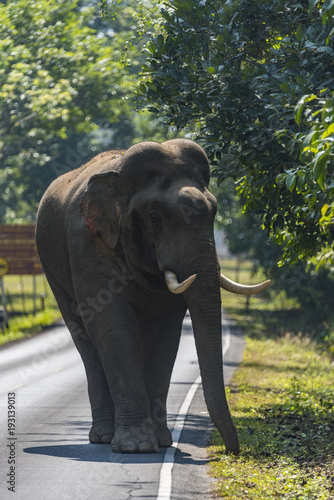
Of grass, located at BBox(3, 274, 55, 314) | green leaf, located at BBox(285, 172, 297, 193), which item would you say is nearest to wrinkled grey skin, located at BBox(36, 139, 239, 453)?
green leaf, located at BBox(285, 172, 297, 193)

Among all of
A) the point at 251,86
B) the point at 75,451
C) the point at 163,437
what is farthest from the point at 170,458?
the point at 251,86

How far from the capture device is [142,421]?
9.62 m

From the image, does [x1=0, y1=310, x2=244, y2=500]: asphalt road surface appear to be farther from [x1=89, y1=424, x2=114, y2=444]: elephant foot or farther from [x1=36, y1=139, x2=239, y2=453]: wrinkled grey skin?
[x1=36, y1=139, x2=239, y2=453]: wrinkled grey skin

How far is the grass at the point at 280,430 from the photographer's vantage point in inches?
329

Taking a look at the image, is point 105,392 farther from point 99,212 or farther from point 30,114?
point 30,114

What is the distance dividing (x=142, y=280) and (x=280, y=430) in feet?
10.6

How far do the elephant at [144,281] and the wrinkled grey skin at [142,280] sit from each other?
1cm

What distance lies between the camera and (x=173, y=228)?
931 cm

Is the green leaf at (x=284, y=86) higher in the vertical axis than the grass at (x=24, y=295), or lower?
higher

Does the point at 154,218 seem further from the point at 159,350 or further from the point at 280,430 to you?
the point at 280,430

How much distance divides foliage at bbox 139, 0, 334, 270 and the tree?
50.1ft

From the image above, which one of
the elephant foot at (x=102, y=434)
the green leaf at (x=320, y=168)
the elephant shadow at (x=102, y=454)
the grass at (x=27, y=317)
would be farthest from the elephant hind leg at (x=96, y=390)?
the grass at (x=27, y=317)

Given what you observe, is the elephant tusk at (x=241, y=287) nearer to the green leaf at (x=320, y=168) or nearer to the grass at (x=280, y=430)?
the grass at (x=280, y=430)

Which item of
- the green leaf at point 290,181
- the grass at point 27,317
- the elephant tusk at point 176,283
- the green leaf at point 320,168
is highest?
the green leaf at point 320,168
